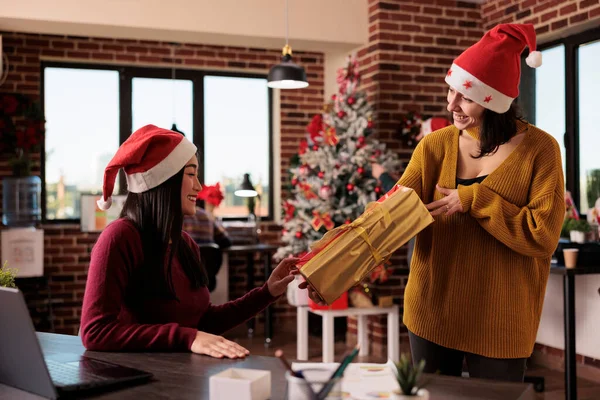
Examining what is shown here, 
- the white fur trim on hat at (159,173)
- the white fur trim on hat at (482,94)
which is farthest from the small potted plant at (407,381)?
the white fur trim on hat at (482,94)

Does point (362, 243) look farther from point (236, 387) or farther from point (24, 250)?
point (24, 250)

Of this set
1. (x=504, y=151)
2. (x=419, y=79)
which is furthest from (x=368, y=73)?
(x=504, y=151)

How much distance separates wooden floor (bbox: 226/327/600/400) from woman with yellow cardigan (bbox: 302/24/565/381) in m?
2.15

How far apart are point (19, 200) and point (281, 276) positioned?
4.78m

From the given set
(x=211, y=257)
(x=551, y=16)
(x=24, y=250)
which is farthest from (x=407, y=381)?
(x=24, y=250)

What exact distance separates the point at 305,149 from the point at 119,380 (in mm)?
4263

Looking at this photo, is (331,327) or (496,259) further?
(331,327)

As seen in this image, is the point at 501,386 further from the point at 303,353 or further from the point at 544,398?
the point at 303,353

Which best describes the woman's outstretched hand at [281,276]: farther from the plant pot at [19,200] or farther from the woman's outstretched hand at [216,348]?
the plant pot at [19,200]

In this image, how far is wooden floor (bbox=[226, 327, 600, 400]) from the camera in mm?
4375

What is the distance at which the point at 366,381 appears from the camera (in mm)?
1435

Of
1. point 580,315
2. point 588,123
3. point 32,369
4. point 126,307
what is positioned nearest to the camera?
point 32,369

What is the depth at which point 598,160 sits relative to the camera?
497 centimetres

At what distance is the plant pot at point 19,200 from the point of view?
6.15 m
